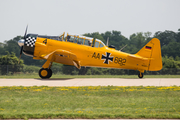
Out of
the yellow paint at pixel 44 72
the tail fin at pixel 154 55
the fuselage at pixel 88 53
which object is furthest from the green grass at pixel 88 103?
the tail fin at pixel 154 55

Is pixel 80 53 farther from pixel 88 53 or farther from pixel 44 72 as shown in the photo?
pixel 44 72

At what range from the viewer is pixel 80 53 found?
2103 cm

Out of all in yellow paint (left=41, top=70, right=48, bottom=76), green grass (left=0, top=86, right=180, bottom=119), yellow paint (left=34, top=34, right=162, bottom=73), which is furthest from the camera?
yellow paint (left=34, top=34, right=162, bottom=73)

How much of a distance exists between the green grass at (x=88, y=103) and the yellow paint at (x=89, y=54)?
6885 mm

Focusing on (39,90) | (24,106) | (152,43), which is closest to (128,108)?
(24,106)

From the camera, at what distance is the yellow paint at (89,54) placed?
2058 centimetres

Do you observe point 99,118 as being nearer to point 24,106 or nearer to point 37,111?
point 37,111

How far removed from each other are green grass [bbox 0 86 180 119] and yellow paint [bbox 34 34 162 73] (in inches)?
271

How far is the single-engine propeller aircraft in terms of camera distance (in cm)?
2048

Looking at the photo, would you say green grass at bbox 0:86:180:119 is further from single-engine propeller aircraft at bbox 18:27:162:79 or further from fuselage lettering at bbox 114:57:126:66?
fuselage lettering at bbox 114:57:126:66

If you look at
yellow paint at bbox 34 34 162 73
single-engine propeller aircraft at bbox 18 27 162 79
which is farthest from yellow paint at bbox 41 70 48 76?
yellow paint at bbox 34 34 162 73

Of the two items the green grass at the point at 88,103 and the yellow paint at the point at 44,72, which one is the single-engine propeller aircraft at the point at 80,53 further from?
the green grass at the point at 88,103

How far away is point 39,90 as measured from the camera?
44.4 ft

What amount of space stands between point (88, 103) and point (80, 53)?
10888mm
